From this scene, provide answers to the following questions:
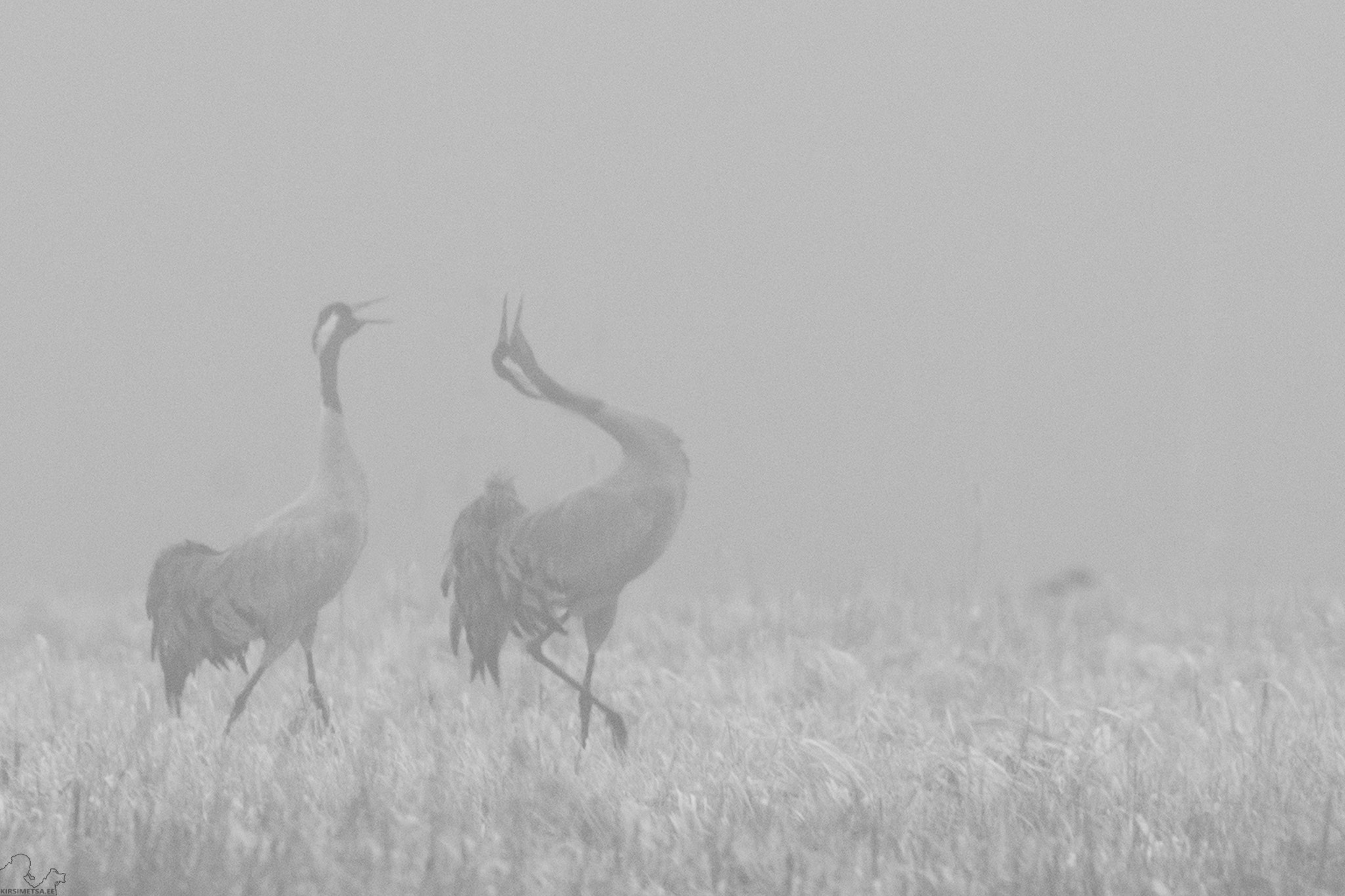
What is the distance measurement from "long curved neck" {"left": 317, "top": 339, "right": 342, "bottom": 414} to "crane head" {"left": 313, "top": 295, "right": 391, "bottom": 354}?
0.08 ft

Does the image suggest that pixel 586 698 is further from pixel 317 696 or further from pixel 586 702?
pixel 317 696

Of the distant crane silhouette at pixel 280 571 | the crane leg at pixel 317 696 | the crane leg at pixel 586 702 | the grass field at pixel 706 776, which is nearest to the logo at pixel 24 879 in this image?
the grass field at pixel 706 776

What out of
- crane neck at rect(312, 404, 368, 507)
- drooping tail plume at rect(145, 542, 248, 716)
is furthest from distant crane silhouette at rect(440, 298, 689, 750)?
drooping tail plume at rect(145, 542, 248, 716)

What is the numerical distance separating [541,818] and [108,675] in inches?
159

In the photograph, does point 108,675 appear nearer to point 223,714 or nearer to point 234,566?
point 223,714

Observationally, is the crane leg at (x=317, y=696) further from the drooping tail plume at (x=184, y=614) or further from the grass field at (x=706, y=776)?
the drooping tail plume at (x=184, y=614)

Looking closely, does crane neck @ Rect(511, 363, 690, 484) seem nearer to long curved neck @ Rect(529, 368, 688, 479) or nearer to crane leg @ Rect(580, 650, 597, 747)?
long curved neck @ Rect(529, 368, 688, 479)

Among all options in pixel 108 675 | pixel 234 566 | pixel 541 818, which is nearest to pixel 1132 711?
pixel 541 818

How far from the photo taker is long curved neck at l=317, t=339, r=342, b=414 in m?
5.55

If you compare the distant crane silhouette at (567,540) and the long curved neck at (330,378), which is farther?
the long curved neck at (330,378)

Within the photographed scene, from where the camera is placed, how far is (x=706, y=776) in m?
4.88

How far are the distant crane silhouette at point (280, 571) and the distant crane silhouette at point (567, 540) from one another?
0.39 meters

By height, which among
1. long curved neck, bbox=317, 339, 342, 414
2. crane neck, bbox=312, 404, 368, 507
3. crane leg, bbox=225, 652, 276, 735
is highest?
long curved neck, bbox=317, 339, 342, 414

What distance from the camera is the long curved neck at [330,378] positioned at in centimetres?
555
